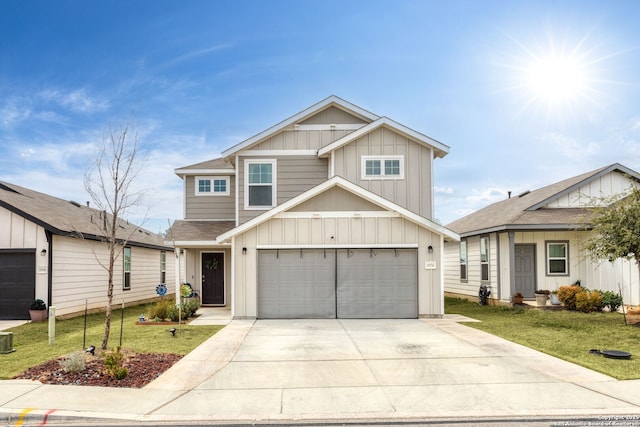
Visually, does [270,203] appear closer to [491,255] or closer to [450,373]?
[491,255]

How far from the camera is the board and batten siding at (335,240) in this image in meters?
15.0

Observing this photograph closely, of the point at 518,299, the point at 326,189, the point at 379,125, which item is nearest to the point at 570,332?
the point at 518,299

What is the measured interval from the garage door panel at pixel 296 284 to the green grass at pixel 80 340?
223cm

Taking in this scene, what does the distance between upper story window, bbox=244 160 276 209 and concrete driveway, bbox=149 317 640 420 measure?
24.2ft

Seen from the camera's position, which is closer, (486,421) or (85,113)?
(486,421)

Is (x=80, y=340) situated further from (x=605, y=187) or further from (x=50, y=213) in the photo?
(x=605, y=187)

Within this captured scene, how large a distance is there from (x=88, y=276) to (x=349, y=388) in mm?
14218

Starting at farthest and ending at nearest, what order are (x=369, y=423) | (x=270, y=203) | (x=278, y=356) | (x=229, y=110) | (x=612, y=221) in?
1. (x=229, y=110)
2. (x=270, y=203)
3. (x=612, y=221)
4. (x=278, y=356)
5. (x=369, y=423)

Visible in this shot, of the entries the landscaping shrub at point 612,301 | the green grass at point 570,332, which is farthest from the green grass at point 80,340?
the landscaping shrub at point 612,301

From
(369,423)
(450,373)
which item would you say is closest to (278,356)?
(450,373)

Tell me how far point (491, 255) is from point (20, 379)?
54.1ft

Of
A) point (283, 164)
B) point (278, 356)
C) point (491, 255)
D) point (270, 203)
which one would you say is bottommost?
point (278, 356)

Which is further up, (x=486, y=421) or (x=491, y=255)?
(x=491, y=255)

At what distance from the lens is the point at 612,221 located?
1376cm
